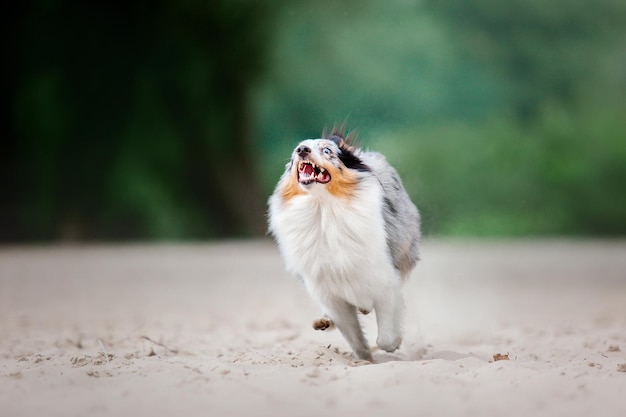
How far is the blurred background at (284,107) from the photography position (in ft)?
48.4

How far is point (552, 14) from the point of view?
56.6 feet

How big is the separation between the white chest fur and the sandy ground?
0.42 meters

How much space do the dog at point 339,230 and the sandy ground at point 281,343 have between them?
34 centimetres

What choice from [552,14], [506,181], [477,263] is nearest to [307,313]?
[477,263]

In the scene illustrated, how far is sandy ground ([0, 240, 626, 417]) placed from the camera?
10.0 feet

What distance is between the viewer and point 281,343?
16.9ft

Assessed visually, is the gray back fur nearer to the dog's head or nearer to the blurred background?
the dog's head

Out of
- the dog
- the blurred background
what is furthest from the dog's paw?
the blurred background

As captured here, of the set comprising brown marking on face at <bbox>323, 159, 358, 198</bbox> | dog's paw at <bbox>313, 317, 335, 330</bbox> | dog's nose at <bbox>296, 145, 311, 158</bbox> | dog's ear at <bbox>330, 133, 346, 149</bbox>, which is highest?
dog's ear at <bbox>330, 133, 346, 149</bbox>

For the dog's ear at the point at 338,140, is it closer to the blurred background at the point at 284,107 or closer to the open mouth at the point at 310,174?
the open mouth at the point at 310,174

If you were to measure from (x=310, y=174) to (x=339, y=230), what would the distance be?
0.99 ft

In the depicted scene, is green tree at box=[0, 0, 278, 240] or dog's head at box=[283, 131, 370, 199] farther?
green tree at box=[0, 0, 278, 240]

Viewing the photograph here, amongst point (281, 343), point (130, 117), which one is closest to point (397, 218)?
point (281, 343)

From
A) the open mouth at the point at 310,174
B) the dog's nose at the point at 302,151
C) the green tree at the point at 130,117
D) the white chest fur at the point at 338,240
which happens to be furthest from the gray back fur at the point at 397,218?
the green tree at the point at 130,117
